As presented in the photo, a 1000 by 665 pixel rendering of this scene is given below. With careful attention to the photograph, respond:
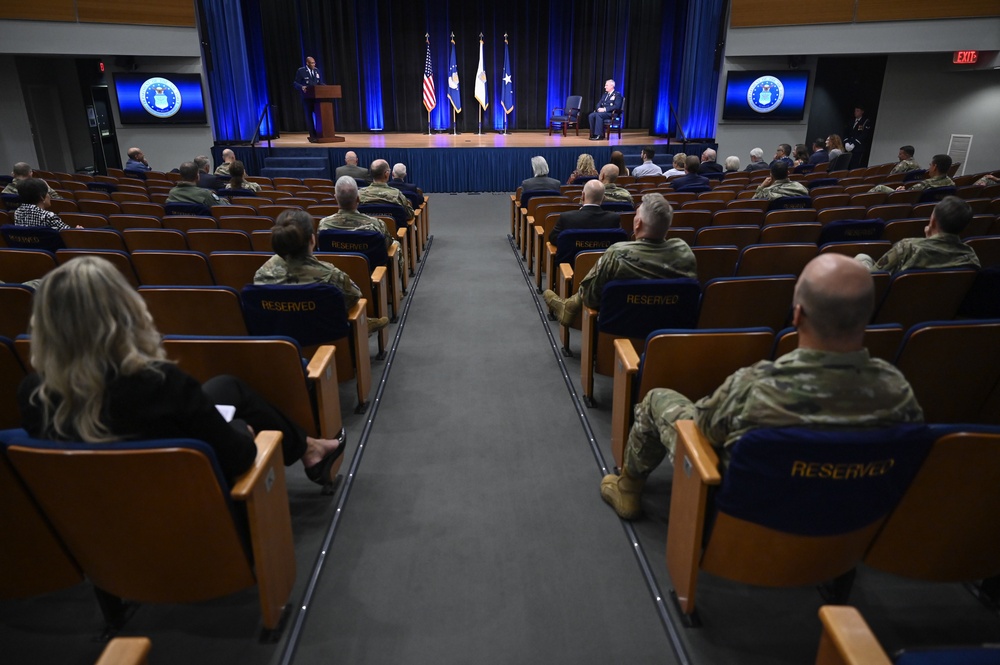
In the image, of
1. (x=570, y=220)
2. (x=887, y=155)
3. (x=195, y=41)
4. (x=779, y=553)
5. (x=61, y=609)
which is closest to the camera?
(x=779, y=553)

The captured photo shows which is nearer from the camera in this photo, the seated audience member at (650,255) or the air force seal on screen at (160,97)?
the seated audience member at (650,255)

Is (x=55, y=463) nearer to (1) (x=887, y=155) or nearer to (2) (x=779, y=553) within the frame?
(2) (x=779, y=553)

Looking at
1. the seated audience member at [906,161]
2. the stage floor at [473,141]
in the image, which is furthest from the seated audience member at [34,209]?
the seated audience member at [906,161]

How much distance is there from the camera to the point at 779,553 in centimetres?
178

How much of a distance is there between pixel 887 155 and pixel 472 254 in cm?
1045

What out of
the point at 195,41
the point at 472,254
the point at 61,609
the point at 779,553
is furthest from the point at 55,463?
the point at 195,41

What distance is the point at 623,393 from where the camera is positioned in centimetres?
260

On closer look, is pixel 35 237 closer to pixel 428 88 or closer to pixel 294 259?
pixel 294 259

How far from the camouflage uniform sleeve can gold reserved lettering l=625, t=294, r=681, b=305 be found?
1.20m

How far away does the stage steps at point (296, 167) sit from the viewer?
11383mm

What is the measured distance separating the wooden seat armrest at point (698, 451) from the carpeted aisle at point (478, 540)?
61 centimetres

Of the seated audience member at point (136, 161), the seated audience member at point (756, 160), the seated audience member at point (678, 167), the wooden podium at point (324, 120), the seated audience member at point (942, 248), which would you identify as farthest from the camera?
the wooden podium at point (324, 120)

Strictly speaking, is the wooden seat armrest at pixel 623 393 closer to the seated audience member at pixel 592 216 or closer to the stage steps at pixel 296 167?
the seated audience member at pixel 592 216

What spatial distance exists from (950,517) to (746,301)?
153cm
